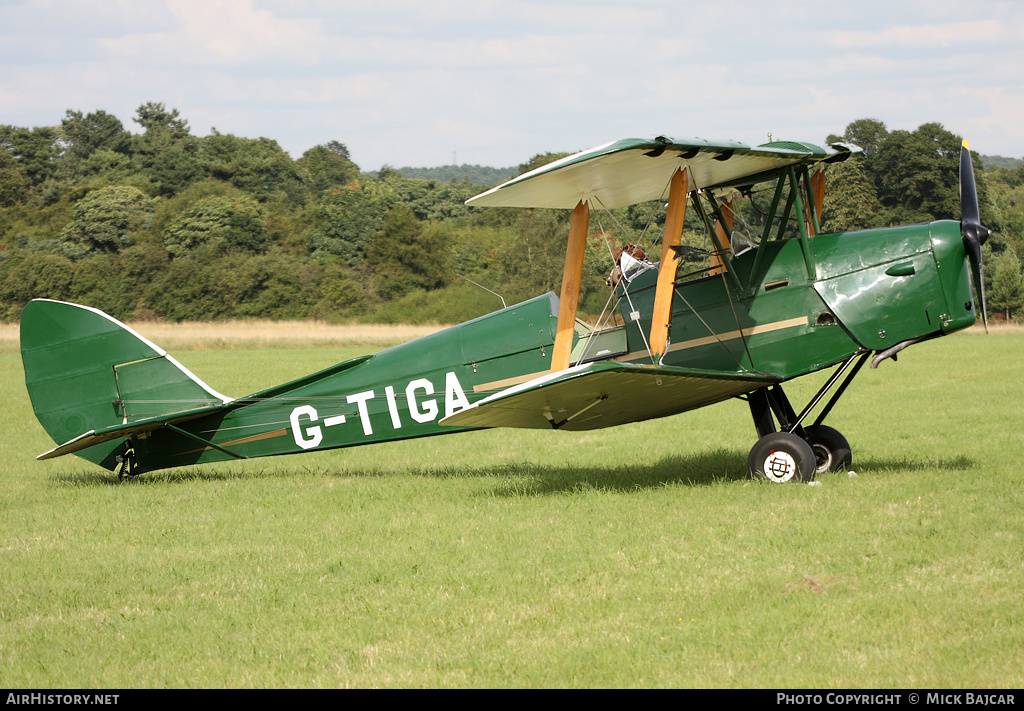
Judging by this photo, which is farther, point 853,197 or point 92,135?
point 92,135

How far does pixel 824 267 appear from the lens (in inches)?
307

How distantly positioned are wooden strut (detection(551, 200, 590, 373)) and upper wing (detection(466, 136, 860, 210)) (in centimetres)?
33

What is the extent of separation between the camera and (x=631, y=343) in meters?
8.33

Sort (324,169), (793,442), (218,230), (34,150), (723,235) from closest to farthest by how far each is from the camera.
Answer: (793,442) < (723,235) < (218,230) < (34,150) < (324,169)

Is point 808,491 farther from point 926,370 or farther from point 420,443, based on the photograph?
point 926,370

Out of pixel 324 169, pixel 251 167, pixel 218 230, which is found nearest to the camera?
pixel 218 230

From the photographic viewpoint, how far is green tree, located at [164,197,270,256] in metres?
57.0

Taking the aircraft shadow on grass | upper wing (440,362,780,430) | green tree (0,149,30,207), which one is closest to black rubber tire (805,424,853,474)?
the aircraft shadow on grass

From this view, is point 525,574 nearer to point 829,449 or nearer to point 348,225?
point 829,449

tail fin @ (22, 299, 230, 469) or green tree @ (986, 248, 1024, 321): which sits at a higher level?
tail fin @ (22, 299, 230, 469)

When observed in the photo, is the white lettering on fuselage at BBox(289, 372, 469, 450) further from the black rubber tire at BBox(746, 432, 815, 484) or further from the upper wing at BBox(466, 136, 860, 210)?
the black rubber tire at BBox(746, 432, 815, 484)

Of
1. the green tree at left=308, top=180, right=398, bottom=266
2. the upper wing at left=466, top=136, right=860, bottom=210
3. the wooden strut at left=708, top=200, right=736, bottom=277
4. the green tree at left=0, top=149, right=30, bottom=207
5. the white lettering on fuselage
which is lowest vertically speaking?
the white lettering on fuselage

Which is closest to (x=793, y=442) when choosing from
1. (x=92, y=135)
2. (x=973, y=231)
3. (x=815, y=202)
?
(x=973, y=231)

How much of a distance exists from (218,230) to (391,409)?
52.1m
